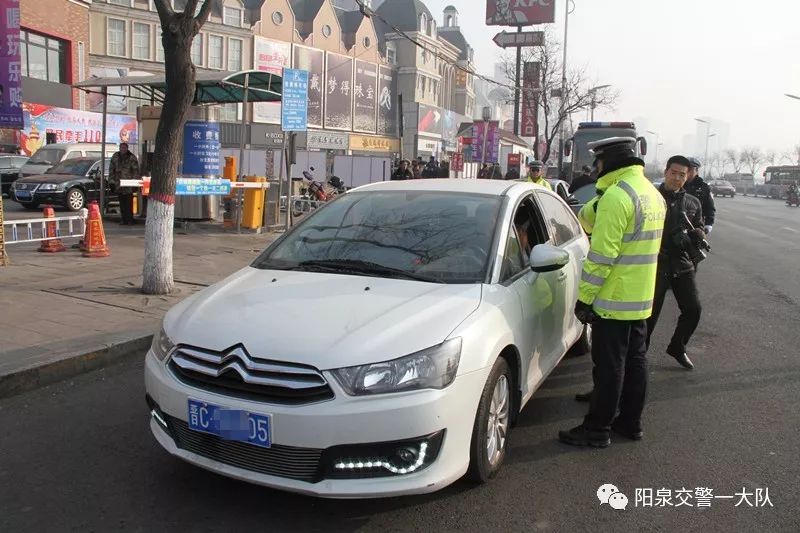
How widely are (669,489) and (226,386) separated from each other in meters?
2.38

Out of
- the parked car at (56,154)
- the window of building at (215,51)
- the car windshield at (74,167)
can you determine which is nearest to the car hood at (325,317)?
the car windshield at (74,167)

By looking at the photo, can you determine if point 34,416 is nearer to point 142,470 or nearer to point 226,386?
point 142,470

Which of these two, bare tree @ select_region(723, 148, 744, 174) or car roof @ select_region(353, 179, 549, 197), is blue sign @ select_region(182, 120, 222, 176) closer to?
car roof @ select_region(353, 179, 549, 197)

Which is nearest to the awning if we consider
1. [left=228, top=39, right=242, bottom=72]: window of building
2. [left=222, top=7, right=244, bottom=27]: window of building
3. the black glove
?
the black glove

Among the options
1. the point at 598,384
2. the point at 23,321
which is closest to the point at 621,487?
the point at 598,384

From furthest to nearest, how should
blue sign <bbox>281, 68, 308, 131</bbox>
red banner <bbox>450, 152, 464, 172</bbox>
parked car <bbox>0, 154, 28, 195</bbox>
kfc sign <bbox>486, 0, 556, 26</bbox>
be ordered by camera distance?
kfc sign <bbox>486, 0, 556, 26</bbox>, red banner <bbox>450, 152, 464, 172</bbox>, parked car <bbox>0, 154, 28, 195</bbox>, blue sign <bbox>281, 68, 308, 131</bbox>

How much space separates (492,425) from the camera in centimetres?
341

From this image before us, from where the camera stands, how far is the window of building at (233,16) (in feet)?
156

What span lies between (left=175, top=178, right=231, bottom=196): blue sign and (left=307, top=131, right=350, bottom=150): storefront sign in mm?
39527

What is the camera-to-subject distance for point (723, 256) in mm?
13539

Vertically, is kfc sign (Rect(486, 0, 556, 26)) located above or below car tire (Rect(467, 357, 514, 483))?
above

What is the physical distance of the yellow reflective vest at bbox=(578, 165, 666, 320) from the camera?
12.6ft

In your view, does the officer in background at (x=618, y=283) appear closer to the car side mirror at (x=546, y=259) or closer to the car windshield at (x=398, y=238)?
the car side mirror at (x=546, y=259)

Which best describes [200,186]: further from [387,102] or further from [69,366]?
[387,102]
